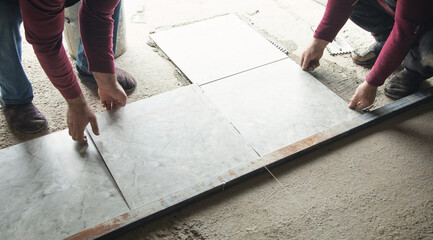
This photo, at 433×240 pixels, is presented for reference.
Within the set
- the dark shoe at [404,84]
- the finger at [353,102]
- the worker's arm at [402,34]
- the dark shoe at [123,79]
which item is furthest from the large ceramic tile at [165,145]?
the dark shoe at [404,84]

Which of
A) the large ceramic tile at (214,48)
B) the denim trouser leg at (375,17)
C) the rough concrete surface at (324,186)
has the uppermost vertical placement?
the denim trouser leg at (375,17)

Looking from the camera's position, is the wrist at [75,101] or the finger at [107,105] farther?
the finger at [107,105]

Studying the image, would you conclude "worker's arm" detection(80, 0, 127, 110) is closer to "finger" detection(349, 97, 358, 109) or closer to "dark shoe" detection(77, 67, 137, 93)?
"dark shoe" detection(77, 67, 137, 93)

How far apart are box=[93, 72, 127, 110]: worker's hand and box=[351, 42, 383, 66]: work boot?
1600 millimetres

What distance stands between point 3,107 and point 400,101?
→ 2166 mm

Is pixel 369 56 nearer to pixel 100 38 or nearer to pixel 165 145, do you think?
pixel 165 145

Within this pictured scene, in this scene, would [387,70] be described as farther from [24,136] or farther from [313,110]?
[24,136]

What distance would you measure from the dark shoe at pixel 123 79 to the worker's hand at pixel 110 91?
21cm

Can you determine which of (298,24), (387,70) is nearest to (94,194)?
(387,70)

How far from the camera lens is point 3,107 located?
5.19 feet

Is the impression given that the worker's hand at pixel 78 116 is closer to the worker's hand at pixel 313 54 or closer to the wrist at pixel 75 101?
the wrist at pixel 75 101

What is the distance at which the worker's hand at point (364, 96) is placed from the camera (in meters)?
1.65

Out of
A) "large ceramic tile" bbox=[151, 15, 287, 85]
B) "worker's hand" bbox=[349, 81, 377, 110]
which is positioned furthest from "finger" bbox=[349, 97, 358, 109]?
"large ceramic tile" bbox=[151, 15, 287, 85]

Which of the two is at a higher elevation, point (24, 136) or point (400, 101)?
point (400, 101)
